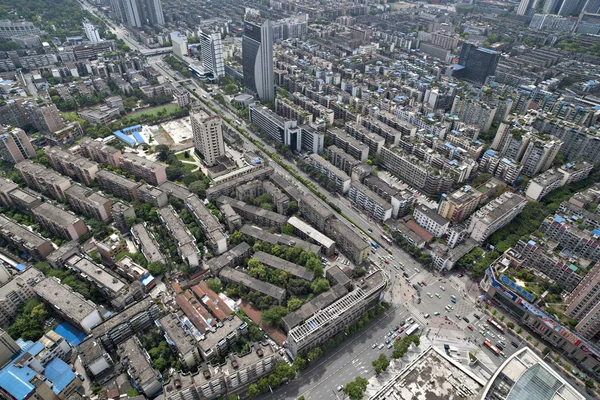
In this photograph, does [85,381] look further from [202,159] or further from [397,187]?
[397,187]

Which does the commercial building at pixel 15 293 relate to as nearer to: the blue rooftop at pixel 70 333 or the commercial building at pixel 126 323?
the blue rooftop at pixel 70 333

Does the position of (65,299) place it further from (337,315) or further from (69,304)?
(337,315)

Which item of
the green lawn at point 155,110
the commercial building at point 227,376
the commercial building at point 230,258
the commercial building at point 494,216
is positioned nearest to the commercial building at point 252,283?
the commercial building at point 230,258

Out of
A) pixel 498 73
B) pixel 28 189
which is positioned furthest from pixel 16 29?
pixel 498 73

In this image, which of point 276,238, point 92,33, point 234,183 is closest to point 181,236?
point 276,238

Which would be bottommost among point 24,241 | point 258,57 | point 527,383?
point 24,241

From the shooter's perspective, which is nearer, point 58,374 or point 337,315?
point 58,374

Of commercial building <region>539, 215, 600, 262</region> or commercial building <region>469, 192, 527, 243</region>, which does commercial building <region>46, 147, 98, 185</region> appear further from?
commercial building <region>539, 215, 600, 262</region>
